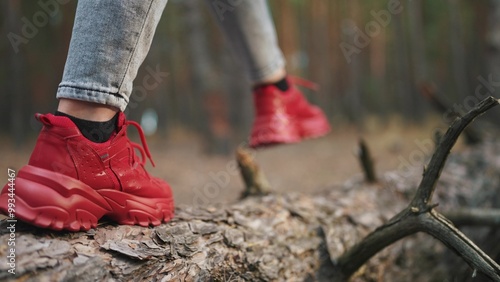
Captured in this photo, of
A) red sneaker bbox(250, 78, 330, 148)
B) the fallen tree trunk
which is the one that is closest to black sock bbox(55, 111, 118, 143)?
the fallen tree trunk

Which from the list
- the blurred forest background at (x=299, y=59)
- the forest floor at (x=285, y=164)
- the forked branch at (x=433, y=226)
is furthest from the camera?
the blurred forest background at (x=299, y=59)

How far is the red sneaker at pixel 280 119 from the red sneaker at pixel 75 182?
0.75 metres

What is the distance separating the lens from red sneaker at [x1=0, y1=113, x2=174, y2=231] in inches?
39.0

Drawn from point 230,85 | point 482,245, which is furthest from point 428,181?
point 230,85

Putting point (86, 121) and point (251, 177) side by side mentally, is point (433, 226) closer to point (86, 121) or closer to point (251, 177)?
point (251, 177)

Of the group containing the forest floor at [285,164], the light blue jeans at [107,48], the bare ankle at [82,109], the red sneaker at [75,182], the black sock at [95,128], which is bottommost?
the forest floor at [285,164]

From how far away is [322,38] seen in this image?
458 inches

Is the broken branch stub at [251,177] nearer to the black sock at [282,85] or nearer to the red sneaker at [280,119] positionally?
the red sneaker at [280,119]

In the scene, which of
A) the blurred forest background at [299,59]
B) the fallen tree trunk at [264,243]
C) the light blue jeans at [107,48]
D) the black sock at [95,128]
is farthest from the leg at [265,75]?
the blurred forest background at [299,59]

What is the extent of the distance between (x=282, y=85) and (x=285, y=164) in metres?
4.60

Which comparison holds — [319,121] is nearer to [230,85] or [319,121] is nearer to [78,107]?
[78,107]

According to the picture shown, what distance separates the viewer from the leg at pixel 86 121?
1.00 meters

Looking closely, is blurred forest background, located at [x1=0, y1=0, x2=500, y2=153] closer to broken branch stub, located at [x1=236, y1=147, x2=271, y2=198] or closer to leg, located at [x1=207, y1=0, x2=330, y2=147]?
leg, located at [x1=207, y1=0, x2=330, y2=147]

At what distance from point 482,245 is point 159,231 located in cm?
163
